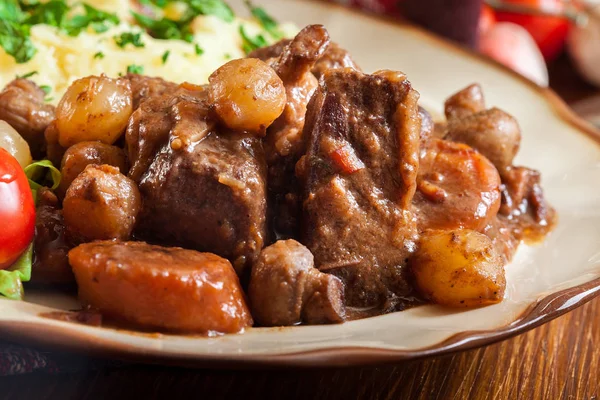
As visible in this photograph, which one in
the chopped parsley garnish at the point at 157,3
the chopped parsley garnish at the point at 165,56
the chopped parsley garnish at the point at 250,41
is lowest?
the chopped parsley garnish at the point at 165,56

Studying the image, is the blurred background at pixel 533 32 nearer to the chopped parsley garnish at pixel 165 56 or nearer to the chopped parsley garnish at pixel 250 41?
the chopped parsley garnish at pixel 250 41

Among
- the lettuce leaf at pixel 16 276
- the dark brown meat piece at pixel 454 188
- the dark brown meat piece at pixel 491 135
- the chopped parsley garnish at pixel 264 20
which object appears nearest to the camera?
the lettuce leaf at pixel 16 276

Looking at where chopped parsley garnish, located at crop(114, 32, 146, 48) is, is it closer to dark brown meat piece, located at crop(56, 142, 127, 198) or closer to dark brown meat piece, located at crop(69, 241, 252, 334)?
dark brown meat piece, located at crop(56, 142, 127, 198)

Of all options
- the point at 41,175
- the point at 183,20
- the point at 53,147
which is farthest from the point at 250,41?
the point at 41,175

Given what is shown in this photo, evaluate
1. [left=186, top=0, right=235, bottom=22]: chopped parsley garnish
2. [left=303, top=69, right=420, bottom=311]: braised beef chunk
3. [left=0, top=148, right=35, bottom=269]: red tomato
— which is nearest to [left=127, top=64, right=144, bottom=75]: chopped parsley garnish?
[left=186, top=0, right=235, bottom=22]: chopped parsley garnish

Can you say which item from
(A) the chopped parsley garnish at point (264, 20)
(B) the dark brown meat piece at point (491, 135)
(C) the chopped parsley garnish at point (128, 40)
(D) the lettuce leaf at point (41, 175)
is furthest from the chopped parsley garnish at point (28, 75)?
(B) the dark brown meat piece at point (491, 135)

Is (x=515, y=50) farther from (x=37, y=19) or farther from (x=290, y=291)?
(x=290, y=291)

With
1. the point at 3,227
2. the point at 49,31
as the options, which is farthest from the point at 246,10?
the point at 3,227

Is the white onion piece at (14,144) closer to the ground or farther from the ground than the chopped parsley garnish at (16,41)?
closer to the ground
